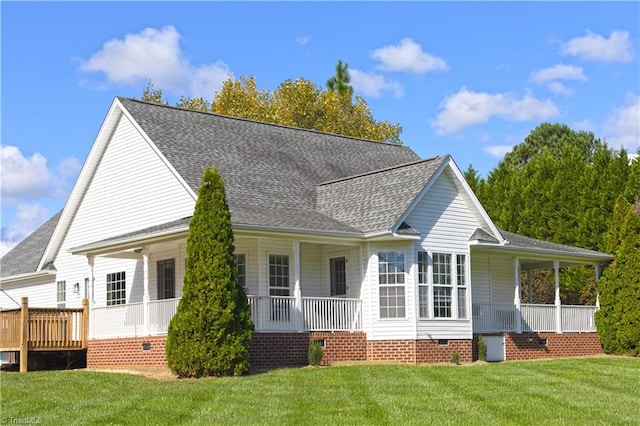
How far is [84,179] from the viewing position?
100ft

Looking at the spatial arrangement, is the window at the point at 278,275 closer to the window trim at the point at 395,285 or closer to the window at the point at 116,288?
the window trim at the point at 395,285

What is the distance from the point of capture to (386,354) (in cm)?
2500

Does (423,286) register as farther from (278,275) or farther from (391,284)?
(278,275)

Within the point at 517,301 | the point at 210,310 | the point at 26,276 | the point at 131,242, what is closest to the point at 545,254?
the point at 517,301

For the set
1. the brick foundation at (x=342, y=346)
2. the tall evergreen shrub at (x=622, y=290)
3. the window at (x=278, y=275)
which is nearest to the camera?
the brick foundation at (x=342, y=346)

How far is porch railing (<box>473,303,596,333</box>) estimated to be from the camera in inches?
1112

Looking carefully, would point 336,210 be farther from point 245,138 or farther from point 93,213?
point 93,213

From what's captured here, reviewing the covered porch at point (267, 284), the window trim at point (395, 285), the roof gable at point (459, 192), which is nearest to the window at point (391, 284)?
the window trim at point (395, 285)

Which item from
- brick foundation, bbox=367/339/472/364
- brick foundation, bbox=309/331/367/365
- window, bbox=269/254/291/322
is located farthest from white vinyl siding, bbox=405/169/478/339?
window, bbox=269/254/291/322

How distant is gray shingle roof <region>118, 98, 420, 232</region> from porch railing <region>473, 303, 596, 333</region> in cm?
556

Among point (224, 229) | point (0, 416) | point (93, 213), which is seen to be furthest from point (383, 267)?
point (0, 416)

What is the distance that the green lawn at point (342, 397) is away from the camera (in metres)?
13.8

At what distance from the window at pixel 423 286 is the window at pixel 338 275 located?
2.19 m

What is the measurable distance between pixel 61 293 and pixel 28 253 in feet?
14.0
